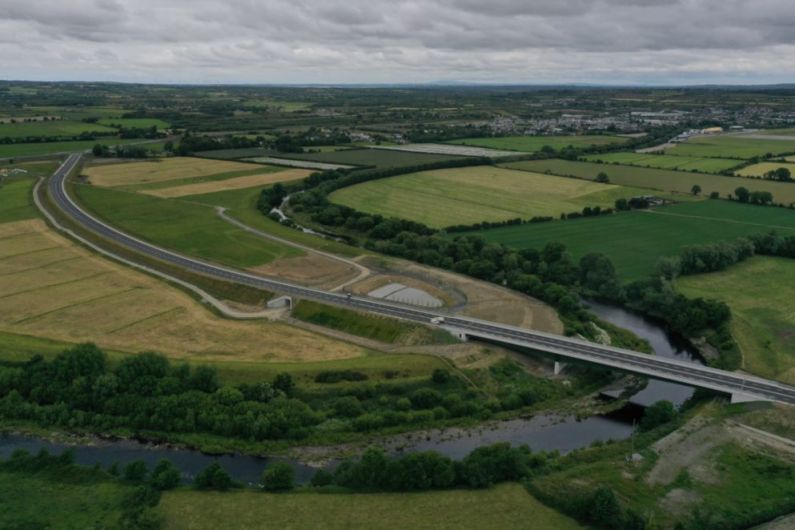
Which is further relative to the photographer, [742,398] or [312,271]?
[312,271]

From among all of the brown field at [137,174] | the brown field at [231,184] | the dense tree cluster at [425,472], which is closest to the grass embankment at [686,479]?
the dense tree cluster at [425,472]

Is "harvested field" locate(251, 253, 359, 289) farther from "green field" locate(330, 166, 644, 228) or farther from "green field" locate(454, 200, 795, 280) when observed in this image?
"green field" locate(330, 166, 644, 228)

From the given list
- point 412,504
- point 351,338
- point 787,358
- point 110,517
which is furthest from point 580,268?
point 110,517

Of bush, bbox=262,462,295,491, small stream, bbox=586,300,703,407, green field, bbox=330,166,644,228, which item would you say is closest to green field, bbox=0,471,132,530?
bush, bbox=262,462,295,491

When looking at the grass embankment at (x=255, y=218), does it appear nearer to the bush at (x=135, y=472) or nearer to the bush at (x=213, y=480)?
the bush at (x=213, y=480)

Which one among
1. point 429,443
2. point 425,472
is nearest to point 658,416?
point 429,443

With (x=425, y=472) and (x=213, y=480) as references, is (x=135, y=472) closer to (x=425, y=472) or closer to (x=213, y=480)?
(x=213, y=480)

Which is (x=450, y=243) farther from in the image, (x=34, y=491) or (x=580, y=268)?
(x=34, y=491)
